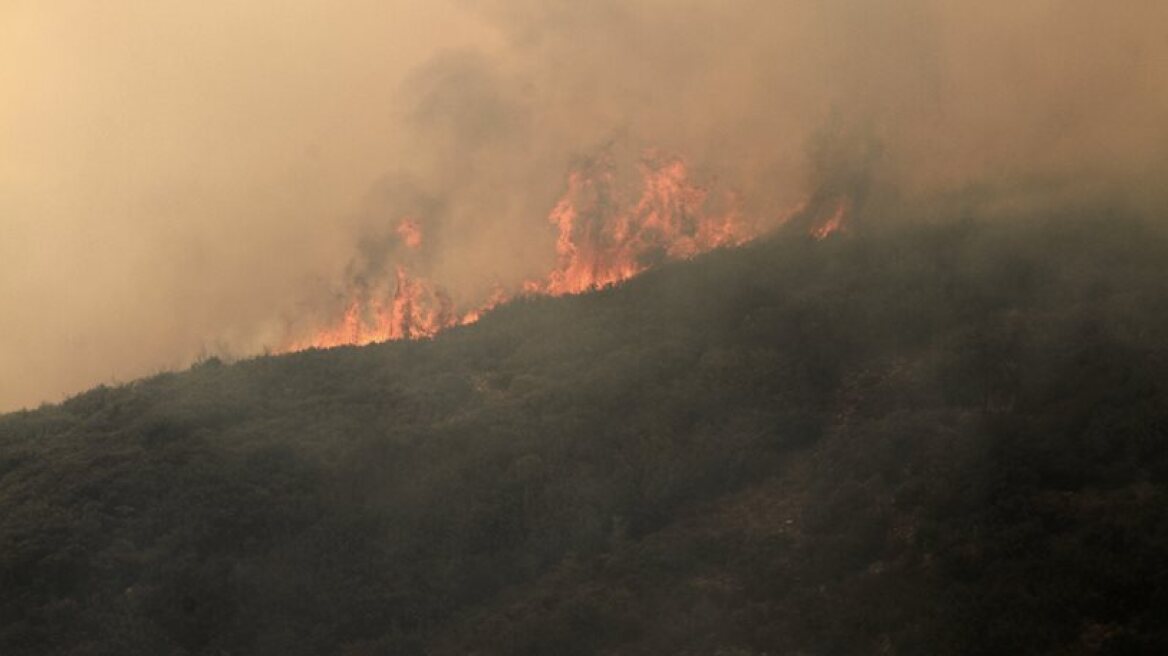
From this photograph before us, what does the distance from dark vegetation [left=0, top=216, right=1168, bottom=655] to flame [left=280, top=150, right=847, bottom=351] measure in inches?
318

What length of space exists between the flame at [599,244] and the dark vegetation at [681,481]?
26.5ft

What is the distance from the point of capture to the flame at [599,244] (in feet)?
190

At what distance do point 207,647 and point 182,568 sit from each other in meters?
3.01

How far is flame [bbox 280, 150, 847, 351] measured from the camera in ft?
190

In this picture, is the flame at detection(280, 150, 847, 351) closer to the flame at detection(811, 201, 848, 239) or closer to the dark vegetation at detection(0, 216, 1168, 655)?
the flame at detection(811, 201, 848, 239)

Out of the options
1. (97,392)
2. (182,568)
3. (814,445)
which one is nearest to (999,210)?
(814,445)

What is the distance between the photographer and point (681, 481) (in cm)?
3744

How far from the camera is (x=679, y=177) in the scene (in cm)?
6031

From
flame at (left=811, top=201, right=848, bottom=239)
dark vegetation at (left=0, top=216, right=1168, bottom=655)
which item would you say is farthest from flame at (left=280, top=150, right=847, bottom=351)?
dark vegetation at (left=0, top=216, right=1168, bottom=655)

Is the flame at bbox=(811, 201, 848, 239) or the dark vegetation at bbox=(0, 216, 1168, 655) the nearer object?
the dark vegetation at bbox=(0, 216, 1168, 655)

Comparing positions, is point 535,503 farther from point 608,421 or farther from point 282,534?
point 282,534

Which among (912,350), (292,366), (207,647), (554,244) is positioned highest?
(554,244)

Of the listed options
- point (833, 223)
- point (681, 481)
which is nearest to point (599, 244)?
point (833, 223)

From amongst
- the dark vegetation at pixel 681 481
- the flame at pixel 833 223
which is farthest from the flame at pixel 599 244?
the dark vegetation at pixel 681 481
